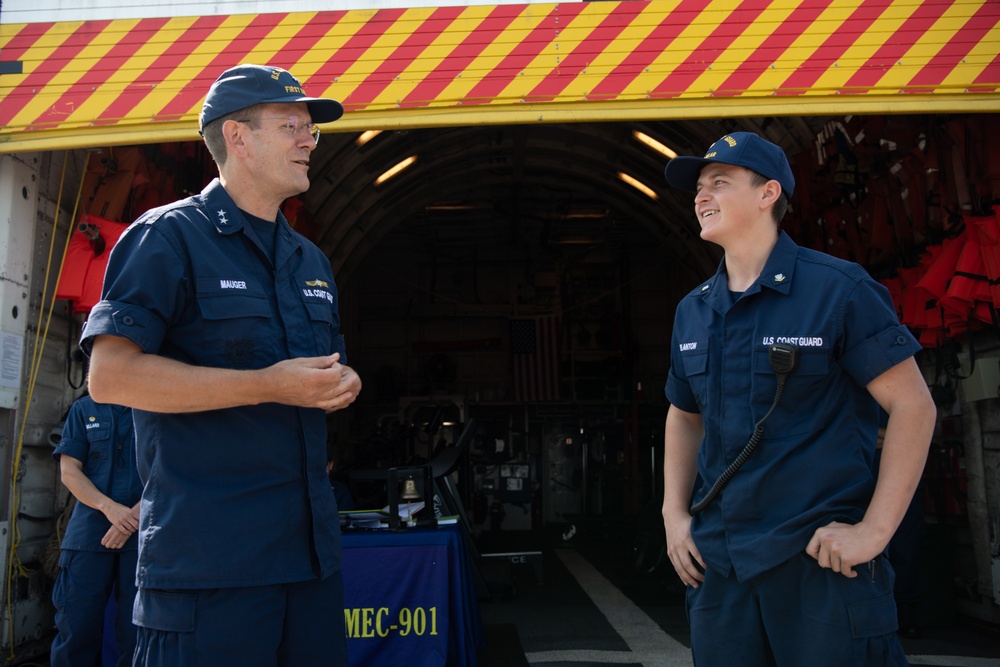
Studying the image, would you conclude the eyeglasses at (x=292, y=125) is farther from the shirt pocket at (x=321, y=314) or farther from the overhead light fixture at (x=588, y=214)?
the overhead light fixture at (x=588, y=214)

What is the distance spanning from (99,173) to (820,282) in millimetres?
5049

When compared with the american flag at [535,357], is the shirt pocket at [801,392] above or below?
below

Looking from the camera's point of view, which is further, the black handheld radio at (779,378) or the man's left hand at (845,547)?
the black handheld radio at (779,378)

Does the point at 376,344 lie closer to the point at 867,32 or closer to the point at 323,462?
the point at 867,32

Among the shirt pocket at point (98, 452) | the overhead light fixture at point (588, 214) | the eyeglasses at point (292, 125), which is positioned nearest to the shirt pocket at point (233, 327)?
the eyeglasses at point (292, 125)

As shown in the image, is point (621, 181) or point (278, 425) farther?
point (621, 181)

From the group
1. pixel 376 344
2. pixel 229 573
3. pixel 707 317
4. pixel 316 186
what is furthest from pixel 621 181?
pixel 229 573

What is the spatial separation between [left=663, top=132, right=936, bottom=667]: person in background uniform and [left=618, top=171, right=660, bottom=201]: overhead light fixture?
10.8m

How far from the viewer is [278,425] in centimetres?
208

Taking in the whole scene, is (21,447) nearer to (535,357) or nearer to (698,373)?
(698,373)

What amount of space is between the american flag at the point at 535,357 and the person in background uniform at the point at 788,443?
1752 cm

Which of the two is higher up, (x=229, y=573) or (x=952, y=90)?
(x=952, y=90)

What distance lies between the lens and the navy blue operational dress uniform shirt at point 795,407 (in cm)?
217

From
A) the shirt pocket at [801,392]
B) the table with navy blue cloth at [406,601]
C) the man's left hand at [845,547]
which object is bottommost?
the table with navy blue cloth at [406,601]
